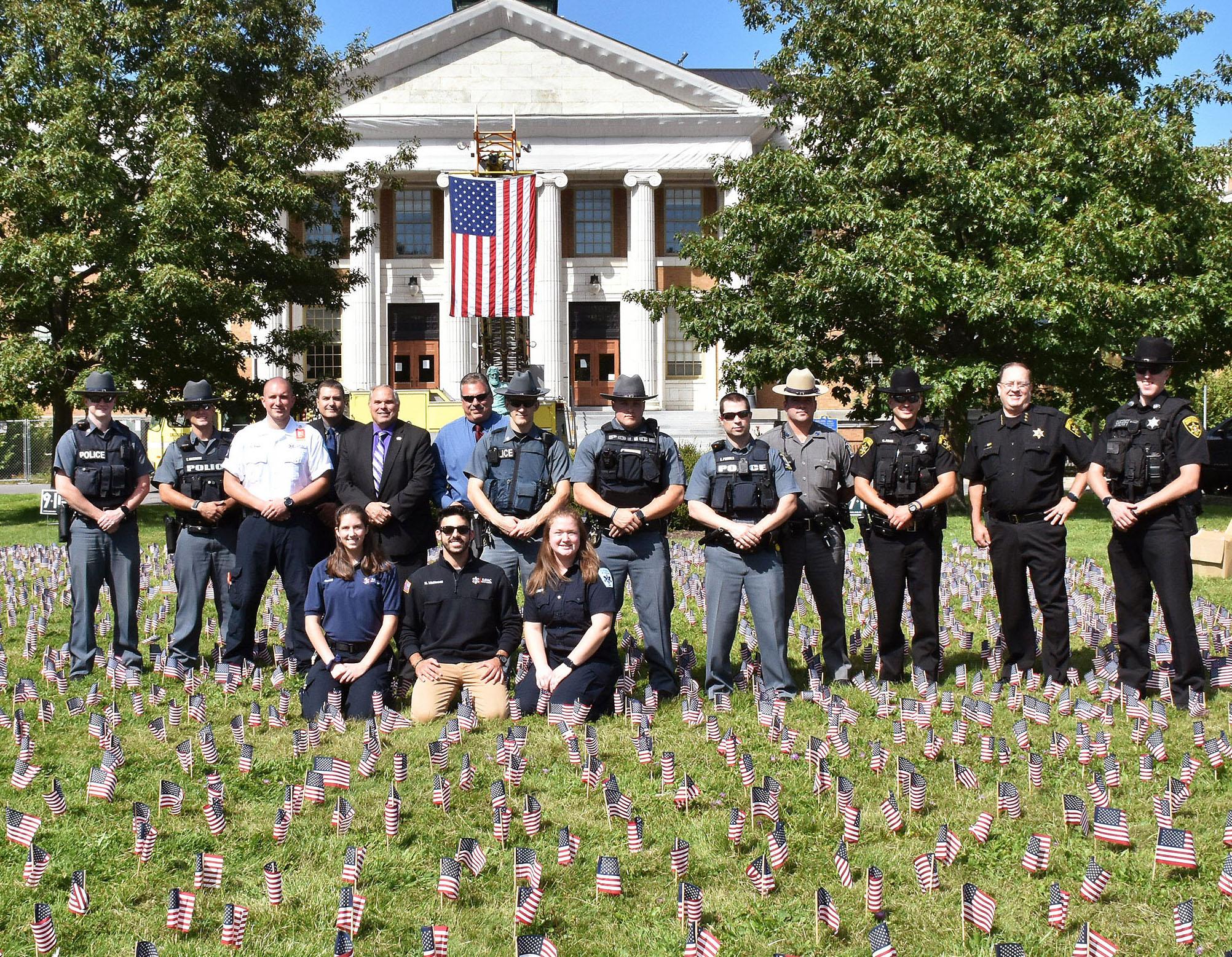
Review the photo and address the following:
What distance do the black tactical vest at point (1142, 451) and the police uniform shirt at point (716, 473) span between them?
6.54ft

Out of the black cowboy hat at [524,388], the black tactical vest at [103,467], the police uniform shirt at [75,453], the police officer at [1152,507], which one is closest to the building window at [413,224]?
the police uniform shirt at [75,453]

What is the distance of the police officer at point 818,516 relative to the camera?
827 cm

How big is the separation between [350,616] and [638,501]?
1978mm

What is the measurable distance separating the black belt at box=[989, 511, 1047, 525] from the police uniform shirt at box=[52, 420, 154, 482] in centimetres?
599

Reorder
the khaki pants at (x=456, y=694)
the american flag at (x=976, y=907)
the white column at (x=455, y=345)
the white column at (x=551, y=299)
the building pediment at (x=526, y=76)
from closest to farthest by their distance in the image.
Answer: the american flag at (x=976, y=907), the khaki pants at (x=456, y=694), the white column at (x=551, y=299), the building pediment at (x=526, y=76), the white column at (x=455, y=345)

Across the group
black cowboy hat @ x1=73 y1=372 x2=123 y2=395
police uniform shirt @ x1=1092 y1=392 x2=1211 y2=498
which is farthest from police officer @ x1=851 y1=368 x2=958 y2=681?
black cowboy hat @ x1=73 y1=372 x2=123 y2=395

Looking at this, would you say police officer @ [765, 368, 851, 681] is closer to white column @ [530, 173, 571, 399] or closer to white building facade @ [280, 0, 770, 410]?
white building facade @ [280, 0, 770, 410]

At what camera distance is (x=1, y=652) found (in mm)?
8758

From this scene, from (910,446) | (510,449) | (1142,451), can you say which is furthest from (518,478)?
(1142,451)

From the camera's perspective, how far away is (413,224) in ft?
152

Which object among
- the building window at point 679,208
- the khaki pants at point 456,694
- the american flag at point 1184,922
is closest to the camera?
the american flag at point 1184,922

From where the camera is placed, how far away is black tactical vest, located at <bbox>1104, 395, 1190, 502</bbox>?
7.46m

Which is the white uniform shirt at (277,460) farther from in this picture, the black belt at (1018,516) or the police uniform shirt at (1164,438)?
the police uniform shirt at (1164,438)

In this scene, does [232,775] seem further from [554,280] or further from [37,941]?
[554,280]
